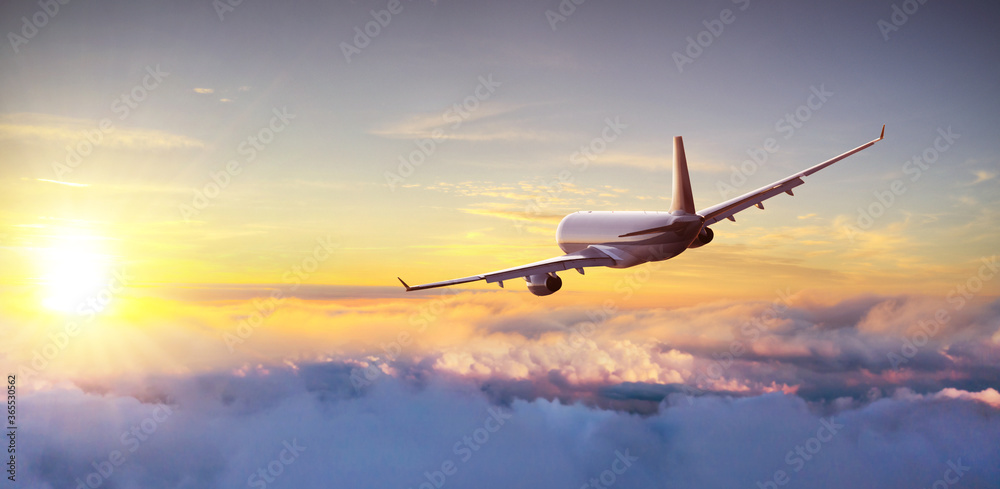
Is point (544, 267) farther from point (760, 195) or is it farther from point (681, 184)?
point (760, 195)

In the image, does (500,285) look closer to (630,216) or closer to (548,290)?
(548,290)

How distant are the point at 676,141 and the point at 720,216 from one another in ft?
19.7

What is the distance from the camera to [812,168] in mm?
45938

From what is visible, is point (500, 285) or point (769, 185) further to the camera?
point (769, 185)

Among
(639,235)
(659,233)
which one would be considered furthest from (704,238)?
(639,235)

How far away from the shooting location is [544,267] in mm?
40844

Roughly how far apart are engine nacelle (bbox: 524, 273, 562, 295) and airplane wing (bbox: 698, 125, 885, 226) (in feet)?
35.7

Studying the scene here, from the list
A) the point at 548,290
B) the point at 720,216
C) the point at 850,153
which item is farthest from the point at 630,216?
the point at 850,153

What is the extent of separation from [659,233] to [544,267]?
8.45 metres

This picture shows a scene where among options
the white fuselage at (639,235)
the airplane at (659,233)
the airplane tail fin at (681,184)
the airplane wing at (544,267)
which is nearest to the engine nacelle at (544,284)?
the airplane at (659,233)

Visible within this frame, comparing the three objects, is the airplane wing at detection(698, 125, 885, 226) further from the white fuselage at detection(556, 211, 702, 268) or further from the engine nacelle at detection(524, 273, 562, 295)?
the engine nacelle at detection(524, 273, 562, 295)

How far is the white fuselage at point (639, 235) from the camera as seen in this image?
43.0 metres

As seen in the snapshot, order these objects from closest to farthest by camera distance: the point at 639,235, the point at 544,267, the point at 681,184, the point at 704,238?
the point at 544,267
the point at 681,184
the point at 639,235
the point at 704,238

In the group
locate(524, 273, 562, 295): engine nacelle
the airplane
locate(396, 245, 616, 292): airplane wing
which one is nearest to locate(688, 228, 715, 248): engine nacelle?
the airplane
